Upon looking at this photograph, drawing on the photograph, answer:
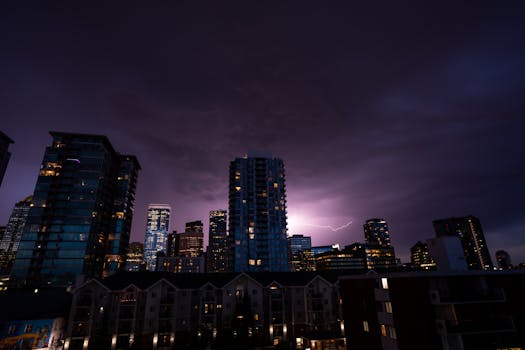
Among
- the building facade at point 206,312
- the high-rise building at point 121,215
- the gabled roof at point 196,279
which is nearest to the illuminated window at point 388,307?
the building facade at point 206,312

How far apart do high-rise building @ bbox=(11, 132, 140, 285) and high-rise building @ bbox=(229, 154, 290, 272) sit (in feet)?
205

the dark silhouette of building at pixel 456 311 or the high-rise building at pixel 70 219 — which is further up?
the high-rise building at pixel 70 219

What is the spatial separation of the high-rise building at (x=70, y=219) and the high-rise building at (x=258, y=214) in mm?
62628

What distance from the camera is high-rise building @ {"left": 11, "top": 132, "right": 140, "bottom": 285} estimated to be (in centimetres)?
10819

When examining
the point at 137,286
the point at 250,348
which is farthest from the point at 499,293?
the point at 137,286

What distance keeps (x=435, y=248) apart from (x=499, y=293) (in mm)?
7788

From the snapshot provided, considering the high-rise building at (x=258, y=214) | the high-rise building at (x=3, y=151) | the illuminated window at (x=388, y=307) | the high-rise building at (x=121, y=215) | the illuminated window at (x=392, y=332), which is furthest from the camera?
the high-rise building at (x=3, y=151)

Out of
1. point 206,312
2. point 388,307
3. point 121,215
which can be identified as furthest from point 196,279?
point 121,215

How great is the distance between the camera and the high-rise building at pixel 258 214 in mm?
135500

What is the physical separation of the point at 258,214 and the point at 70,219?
279ft

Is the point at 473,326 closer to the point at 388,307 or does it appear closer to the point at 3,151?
the point at 388,307

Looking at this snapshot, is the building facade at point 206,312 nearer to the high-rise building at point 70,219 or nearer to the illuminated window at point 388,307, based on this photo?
the illuminated window at point 388,307

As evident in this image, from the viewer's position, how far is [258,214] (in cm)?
14275

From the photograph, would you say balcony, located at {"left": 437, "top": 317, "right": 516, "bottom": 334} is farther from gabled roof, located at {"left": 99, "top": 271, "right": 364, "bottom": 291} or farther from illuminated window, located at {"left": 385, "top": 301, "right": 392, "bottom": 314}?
gabled roof, located at {"left": 99, "top": 271, "right": 364, "bottom": 291}
